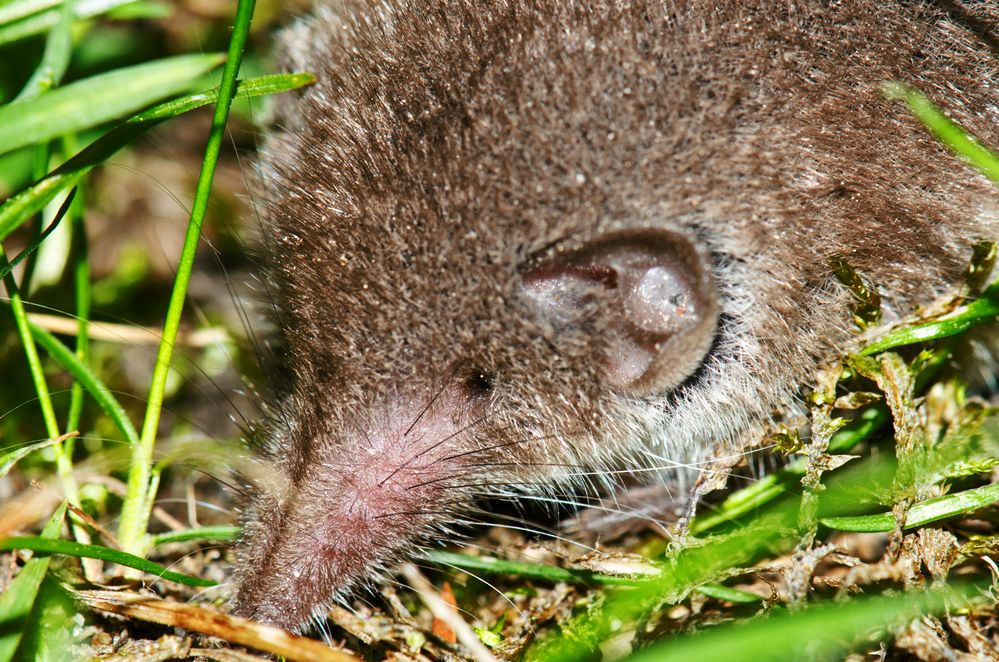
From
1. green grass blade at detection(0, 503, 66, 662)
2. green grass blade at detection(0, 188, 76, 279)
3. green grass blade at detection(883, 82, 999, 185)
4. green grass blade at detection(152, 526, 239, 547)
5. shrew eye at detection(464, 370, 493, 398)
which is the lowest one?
green grass blade at detection(152, 526, 239, 547)

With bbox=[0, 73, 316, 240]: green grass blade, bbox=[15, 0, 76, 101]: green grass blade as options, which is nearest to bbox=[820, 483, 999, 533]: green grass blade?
bbox=[0, 73, 316, 240]: green grass blade

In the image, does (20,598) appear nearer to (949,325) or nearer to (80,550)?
(80,550)

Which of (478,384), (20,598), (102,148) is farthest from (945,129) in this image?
(20,598)

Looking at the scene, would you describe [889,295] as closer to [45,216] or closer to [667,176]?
[667,176]

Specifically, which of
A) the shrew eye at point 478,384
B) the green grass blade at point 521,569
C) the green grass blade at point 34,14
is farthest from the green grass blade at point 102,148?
the green grass blade at point 521,569

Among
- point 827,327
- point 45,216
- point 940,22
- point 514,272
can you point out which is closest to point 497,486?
point 514,272

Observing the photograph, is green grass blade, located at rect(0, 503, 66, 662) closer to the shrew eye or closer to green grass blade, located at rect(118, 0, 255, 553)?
green grass blade, located at rect(118, 0, 255, 553)

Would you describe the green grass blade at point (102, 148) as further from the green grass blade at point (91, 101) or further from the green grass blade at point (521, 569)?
the green grass blade at point (521, 569)
